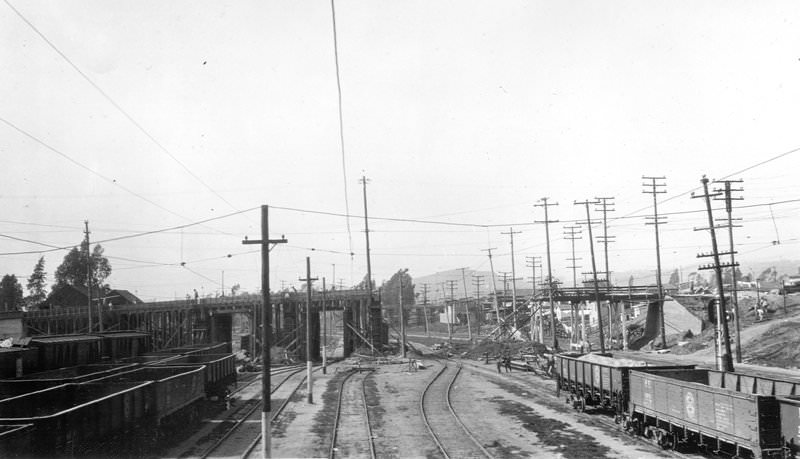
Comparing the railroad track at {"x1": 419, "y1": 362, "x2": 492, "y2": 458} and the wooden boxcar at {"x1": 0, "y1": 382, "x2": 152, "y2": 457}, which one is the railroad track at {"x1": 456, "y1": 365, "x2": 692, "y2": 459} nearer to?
the railroad track at {"x1": 419, "y1": 362, "x2": 492, "y2": 458}

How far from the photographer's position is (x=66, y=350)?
80.8 feet

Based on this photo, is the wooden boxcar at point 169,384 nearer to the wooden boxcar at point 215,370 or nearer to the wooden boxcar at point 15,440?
the wooden boxcar at point 215,370

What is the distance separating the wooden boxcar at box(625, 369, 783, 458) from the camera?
467 inches

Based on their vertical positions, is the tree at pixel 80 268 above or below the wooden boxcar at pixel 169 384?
above

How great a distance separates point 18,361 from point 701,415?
72.1 ft

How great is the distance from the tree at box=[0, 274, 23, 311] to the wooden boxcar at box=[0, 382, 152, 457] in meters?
78.8

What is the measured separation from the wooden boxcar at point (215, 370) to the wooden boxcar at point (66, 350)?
3.91 m

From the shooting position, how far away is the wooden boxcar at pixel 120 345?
95.9 feet

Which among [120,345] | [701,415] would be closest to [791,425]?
→ [701,415]

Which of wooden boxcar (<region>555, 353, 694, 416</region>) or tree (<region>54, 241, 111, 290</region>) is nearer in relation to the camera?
wooden boxcar (<region>555, 353, 694, 416</region>)

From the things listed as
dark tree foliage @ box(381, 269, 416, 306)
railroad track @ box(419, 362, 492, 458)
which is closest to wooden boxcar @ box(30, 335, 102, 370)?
railroad track @ box(419, 362, 492, 458)

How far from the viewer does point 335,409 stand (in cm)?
2352

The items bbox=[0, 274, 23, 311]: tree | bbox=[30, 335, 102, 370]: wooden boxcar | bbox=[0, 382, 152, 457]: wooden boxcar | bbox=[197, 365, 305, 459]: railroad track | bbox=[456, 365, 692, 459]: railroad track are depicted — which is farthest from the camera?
bbox=[0, 274, 23, 311]: tree

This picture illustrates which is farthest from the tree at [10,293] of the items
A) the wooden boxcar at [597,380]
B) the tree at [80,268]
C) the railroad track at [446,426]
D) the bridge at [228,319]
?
the wooden boxcar at [597,380]
